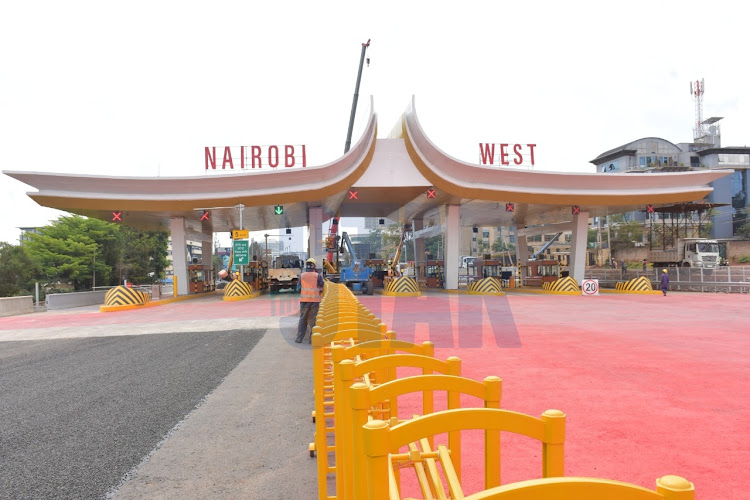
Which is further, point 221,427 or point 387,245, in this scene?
point 387,245

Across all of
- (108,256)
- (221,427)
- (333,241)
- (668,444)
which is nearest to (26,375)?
(221,427)

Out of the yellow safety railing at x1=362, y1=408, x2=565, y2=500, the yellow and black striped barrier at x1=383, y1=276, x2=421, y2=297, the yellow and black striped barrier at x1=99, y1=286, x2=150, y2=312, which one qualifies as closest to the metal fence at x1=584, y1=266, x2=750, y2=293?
the yellow and black striped barrier at x1=383, y1=276, x2=421, y2=297

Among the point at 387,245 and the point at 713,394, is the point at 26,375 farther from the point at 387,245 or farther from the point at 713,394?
the point at 387,245

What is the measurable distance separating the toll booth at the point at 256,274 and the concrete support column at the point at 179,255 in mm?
5804

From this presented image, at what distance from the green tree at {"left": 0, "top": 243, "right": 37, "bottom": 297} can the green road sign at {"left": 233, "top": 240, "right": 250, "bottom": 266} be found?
23.9m

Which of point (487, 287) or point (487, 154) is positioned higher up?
point (487, 154)

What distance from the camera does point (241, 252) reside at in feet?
79.4

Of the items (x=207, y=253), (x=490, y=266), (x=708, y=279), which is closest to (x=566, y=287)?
(x=490, y=266)

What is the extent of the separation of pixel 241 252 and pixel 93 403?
18.2 meters

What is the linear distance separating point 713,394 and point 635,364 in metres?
1.79

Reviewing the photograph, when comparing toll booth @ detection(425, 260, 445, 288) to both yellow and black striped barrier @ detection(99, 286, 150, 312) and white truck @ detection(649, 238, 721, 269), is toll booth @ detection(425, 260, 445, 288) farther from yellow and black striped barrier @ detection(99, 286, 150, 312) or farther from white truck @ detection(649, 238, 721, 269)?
yellow and black striped barrier @ detection(99, 286, 150, 312)

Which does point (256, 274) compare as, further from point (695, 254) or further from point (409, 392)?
point (409, 392)

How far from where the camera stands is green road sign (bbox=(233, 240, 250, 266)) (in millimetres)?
24109

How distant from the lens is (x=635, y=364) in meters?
7.71
